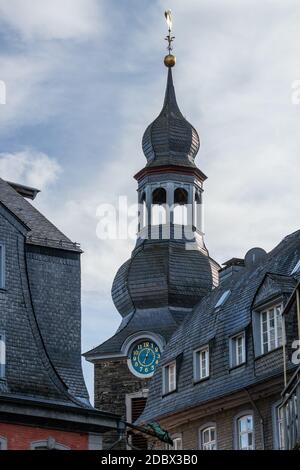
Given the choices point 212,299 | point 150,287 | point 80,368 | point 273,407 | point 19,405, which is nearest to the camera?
point 19,405

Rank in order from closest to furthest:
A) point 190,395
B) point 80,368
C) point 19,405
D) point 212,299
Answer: point 19,405
point 80,368
point 190,395
point 212,299

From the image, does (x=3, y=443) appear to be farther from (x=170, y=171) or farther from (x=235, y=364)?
(x=170, y=171)

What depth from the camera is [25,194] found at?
47438 millimetres

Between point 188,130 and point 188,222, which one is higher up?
point 188,130

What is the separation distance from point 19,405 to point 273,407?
9920 mm

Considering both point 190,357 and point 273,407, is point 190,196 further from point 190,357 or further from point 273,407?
point 273,407

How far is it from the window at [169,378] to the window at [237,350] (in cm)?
466

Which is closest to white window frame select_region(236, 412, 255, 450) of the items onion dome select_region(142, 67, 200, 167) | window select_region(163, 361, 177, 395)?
window select_region(163, 361, 177, 395)

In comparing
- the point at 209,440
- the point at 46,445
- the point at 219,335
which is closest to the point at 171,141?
the point at 219,335

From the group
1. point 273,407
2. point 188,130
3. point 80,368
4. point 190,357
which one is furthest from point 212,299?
point 188,130

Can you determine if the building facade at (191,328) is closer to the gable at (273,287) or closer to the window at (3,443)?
the gable at (273,287)

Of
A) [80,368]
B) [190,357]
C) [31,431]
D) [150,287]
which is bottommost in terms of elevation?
[31,431]

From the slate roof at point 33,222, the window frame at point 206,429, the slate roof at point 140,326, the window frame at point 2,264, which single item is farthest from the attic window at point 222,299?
the slate roof at point 140,326

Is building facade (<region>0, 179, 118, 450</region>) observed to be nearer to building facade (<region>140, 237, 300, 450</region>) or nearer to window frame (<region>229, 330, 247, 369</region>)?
building facade (<region>140, 237, 300, 450</region>)
